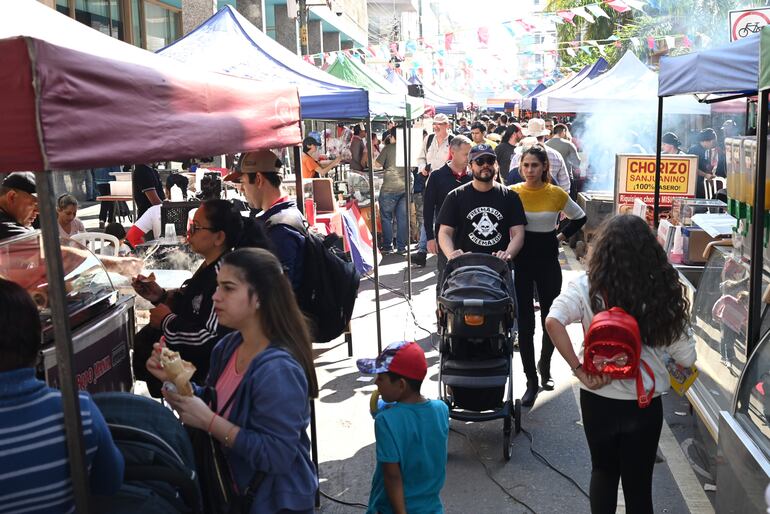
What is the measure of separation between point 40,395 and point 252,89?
231 cm

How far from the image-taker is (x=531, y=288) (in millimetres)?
6676

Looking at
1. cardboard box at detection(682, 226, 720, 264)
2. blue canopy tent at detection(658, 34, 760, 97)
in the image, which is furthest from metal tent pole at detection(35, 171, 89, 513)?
cardboard box at detection(682, 226, 720, 264)

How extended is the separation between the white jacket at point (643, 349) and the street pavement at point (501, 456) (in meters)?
1.40

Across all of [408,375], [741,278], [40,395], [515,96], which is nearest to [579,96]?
[741,278]

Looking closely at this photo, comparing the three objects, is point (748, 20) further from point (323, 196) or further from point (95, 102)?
point (95, 102)

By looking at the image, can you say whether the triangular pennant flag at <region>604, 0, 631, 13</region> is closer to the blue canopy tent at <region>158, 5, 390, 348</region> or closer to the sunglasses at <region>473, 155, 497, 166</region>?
the blue canopy tent at <region>158, 5, 390, 348</region>

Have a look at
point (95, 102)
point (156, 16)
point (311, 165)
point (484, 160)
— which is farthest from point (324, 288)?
point (156, 16)

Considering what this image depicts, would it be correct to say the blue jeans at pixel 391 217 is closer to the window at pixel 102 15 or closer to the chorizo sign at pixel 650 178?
the chorizo sign at pixel 650 178

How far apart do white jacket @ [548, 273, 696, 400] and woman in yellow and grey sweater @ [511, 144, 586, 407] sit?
102 inches

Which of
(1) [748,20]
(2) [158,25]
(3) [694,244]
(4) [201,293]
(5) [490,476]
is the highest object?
(2) [158,25]

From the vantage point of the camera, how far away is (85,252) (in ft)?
15.7

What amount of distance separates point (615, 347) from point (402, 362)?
0.93m

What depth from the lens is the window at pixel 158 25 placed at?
785 inches

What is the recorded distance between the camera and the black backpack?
488 centimetres
